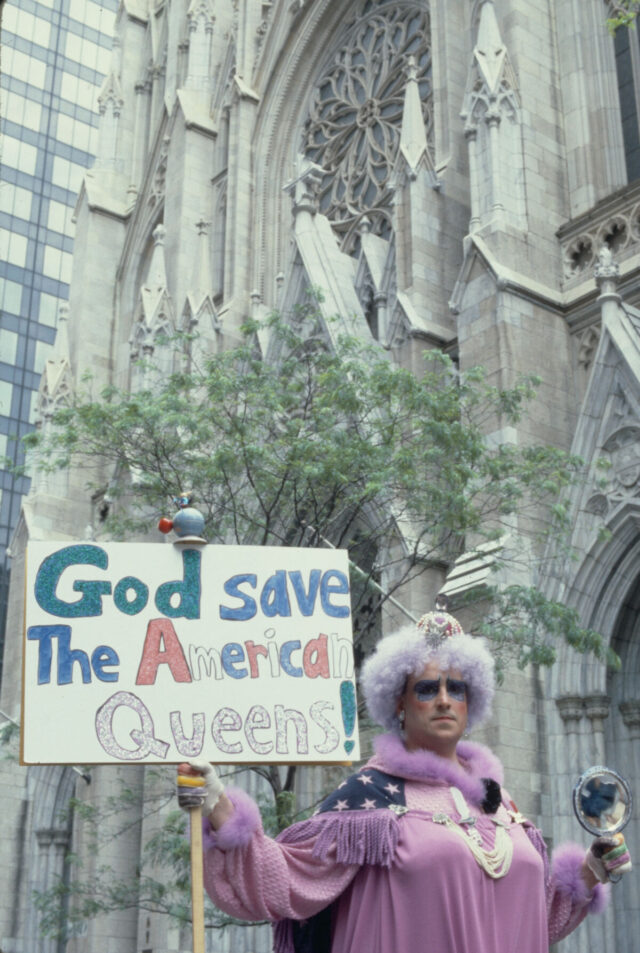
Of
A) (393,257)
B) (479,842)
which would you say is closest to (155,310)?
(393,257)

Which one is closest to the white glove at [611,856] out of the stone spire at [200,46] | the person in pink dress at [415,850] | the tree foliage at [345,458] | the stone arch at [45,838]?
the person in pink dress at [415,850]

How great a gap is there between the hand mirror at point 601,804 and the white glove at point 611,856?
0.10ft

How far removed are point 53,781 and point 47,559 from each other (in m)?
21.0

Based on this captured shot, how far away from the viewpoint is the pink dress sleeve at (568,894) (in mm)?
4953

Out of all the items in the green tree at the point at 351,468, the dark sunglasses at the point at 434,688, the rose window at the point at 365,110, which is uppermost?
the rose window at the point at 365,110

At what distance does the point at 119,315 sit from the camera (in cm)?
2906

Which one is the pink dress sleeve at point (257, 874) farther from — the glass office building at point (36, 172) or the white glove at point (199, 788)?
the glass office building at point (36, 172)

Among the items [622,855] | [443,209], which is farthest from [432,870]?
[443,209]

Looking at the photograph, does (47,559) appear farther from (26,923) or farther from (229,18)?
(229,18)

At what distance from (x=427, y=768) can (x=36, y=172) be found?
4758cm

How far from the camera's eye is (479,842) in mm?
4539

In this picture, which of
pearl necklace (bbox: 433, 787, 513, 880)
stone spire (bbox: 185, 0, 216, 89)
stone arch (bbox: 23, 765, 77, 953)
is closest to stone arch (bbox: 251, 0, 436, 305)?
stone spire (bbox: 185, 0, 216, 89)

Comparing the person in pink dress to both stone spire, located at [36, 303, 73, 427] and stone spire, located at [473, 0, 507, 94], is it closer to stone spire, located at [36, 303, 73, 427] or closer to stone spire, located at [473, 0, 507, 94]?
stone spire, located at [473, 0, 507, 94]

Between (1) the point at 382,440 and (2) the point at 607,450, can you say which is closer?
(1) the point at 382,440
